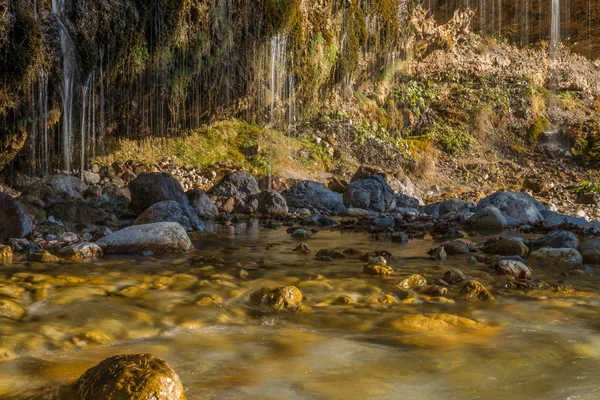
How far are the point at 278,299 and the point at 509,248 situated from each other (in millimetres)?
3434

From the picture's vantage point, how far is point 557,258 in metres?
5.36

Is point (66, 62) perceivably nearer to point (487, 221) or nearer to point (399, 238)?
point (399, 238)

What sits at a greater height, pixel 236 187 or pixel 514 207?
pixel 236 187

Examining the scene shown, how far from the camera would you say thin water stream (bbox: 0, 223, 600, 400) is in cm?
226

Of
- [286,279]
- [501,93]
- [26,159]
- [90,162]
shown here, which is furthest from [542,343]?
[501,93]

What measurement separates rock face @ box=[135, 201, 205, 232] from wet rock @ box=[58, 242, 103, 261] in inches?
77.0

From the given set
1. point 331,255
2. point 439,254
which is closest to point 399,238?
point 439,254

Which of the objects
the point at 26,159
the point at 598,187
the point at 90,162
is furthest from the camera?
the point at 598,187

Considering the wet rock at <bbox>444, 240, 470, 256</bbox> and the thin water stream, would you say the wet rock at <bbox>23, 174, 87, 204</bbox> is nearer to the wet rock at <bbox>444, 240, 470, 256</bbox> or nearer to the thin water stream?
the thin water stream

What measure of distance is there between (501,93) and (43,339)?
944 inches

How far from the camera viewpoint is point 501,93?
23703mm

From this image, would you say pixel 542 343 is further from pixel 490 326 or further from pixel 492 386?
pixel 492 386

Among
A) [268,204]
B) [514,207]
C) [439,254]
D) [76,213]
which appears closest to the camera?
[439,254]

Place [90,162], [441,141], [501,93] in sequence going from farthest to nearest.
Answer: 1. [501,93]
2. [441,141]
3. [90,162]
